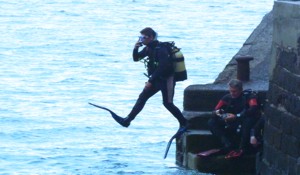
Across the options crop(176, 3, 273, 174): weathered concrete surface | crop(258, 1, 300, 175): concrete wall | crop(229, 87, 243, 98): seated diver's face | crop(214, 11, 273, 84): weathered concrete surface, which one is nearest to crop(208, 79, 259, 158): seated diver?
crop(229, 87, 243, 98): seated diver's face

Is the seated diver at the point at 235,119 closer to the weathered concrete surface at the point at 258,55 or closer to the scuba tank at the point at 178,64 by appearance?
the scuba tank at the point at 178,64

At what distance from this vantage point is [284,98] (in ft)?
39.2

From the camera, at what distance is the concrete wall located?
11.5 m

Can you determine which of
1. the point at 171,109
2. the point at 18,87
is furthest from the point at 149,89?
the point at 18,87

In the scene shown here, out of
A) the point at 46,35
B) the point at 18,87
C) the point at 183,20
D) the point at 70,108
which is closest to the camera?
the point at 70,108

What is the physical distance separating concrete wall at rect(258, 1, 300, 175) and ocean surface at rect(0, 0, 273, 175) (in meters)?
1.84

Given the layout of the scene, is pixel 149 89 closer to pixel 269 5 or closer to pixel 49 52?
pixel 49 52

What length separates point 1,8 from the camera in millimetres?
52750

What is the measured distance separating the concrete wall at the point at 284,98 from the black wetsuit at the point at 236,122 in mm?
431

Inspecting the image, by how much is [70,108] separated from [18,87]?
396 cm

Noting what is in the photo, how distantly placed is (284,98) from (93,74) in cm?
1982

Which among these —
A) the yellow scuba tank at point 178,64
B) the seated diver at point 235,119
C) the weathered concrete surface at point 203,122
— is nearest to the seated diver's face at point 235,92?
the seated diver at point 235,119

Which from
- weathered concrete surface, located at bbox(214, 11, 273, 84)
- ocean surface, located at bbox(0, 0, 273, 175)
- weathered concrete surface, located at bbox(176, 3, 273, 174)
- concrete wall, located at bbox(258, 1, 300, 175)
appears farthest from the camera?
ocean surface, located at bbox(0, 0, 273, 175)

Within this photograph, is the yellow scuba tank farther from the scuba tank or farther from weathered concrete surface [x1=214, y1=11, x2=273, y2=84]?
weathered concrete surface [x1=214, y1=11, x2=273, y2=84]
